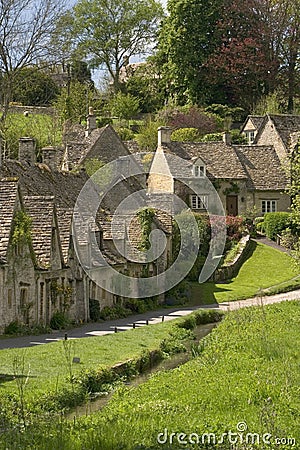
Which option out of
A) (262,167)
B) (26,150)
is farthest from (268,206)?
(26,150)

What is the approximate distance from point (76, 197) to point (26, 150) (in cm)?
383

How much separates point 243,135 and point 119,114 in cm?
1627

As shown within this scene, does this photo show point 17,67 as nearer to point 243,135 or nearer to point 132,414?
point 132,414

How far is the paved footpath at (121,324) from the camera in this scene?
30.9 meters

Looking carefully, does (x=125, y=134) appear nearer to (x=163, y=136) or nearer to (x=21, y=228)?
(x=163, y=136)

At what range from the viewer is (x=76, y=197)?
159 ft

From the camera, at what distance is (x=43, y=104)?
93.5 m

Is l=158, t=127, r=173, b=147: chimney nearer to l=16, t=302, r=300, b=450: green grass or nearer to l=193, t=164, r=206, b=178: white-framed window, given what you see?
l=193, t=164, r=206, b=178: white-framed window

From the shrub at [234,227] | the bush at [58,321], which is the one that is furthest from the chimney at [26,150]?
the shrub at [234,227]

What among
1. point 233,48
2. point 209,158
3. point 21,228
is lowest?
point 21,228

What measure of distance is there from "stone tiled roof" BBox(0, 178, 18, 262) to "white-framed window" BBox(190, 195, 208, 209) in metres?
31.8

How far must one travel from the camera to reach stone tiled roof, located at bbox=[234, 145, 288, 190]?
69.4 metres

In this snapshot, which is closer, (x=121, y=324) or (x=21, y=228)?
(x=21, y=228)

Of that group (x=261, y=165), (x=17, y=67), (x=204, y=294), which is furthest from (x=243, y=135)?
(x=17, y=67)
